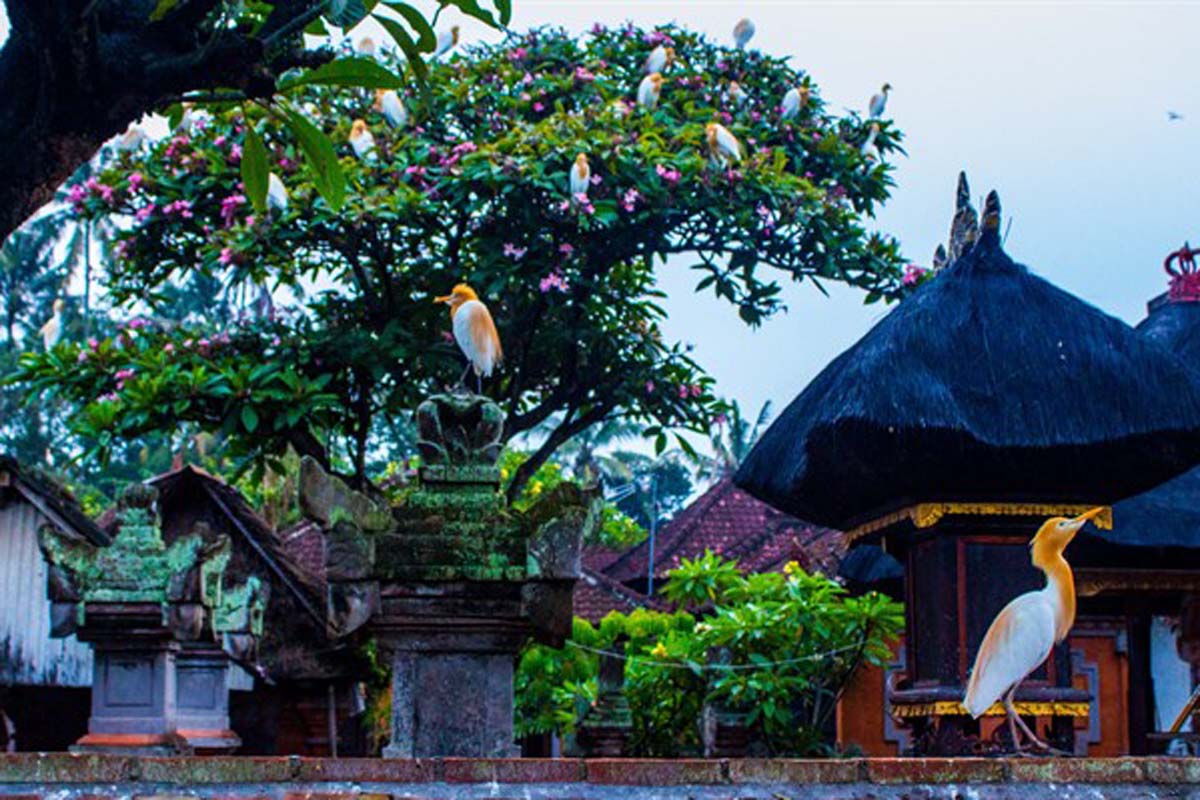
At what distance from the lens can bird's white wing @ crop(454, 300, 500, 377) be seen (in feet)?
35.4

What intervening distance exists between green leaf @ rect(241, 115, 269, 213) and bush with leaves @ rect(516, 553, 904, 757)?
28.2 ft

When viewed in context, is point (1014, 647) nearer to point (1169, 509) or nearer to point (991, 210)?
point (991, 210)

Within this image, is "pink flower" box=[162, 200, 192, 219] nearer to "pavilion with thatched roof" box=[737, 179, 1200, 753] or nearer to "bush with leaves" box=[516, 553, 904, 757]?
"bush with leaves" box=[516, 553, 904, 757]

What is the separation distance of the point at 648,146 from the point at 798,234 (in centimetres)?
205

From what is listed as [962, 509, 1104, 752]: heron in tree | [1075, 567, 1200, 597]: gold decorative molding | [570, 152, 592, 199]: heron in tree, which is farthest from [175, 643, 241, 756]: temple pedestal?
[962, 509, 1104, 752]: heron in tree

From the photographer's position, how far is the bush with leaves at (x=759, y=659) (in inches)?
539

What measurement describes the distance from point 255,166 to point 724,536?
21670 millimetres

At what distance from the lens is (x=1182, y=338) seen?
14.3m

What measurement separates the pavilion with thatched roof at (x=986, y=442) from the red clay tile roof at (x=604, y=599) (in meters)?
12.2

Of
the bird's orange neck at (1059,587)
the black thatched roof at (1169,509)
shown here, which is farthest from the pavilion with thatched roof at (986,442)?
the bird's orange neck at (1059,587)

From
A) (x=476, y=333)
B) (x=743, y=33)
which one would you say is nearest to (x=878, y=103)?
(x=743, y=33)

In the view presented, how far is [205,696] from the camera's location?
1498cm

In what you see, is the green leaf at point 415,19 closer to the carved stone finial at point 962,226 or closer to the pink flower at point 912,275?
the carved stone finial at point 962,226

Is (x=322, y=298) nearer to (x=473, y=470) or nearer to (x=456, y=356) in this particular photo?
(x=456, y=356)
